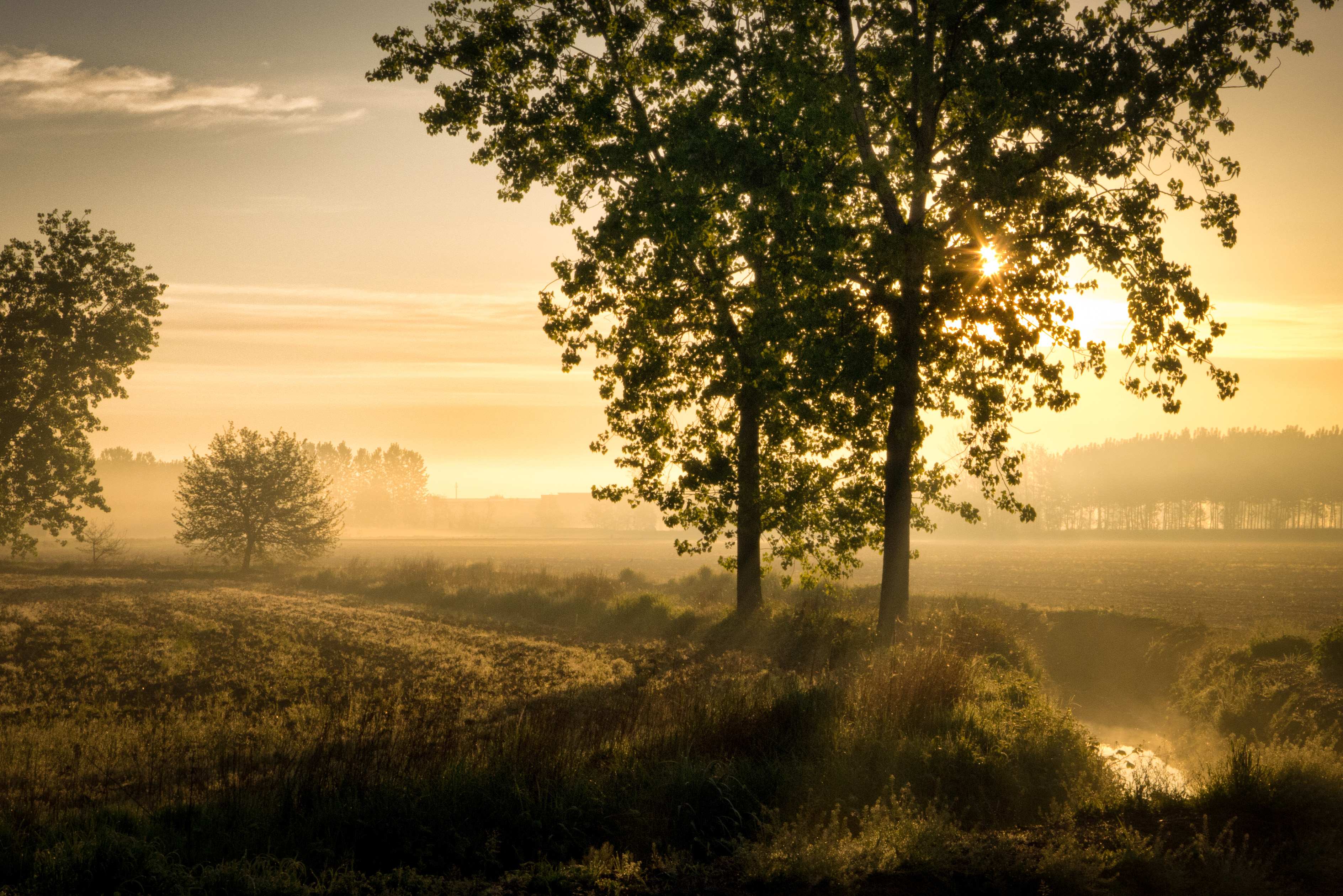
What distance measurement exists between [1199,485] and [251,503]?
166341 millimetres

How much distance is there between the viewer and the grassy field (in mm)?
5922

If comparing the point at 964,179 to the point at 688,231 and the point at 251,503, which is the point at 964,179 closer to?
the point at 688,231

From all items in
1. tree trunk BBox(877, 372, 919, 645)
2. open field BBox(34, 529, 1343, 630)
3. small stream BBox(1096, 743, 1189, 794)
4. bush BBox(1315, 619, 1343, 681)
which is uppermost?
tree trunk BBox(877, 372, 919, 645)

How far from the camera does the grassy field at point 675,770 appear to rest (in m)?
5.92

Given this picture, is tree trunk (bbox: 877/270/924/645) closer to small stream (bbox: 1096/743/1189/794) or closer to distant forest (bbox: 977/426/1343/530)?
small stream (bbox: 1096/743/1189/794)

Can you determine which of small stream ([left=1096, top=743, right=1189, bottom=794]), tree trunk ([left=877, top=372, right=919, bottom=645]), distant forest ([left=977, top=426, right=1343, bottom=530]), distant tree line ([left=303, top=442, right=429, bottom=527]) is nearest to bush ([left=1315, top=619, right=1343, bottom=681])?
small stream ([left=1096, top=743, right=1189, bottom=794])

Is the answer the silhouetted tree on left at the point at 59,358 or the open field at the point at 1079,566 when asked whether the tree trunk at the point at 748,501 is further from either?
the silhouetted tree on left at the point at 59,358

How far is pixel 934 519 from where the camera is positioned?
153 m

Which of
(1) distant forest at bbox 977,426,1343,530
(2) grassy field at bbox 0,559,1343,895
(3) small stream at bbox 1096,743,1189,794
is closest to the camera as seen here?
(2) grassy field at bbox 0,559,1343,895

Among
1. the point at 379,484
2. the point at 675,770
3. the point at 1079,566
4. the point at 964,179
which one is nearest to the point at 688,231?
the point at 964,179

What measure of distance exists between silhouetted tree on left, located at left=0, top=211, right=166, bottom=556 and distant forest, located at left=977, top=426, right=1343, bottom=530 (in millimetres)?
134436

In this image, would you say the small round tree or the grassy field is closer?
the grassy field

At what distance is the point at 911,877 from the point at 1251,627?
62.6 ft

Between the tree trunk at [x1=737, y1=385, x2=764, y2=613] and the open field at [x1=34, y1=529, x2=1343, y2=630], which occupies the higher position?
the tree trunk at [x1=737, y1=385, x2=764, y2=613]
